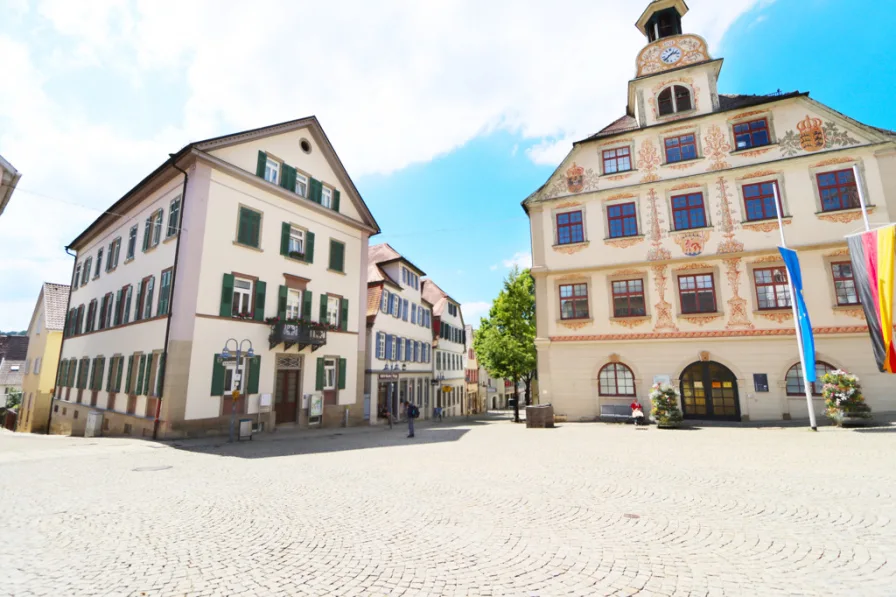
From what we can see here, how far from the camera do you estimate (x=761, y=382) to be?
18.0m

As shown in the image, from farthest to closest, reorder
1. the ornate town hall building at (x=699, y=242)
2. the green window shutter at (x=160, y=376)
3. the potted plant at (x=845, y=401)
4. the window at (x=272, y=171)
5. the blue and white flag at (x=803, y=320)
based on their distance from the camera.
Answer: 1. the window at (x=272, y=171)
2. the ornate town hall building at (x=699, y=242)
3. the green window shutter at (x=160, y=376)
4. the potted plant at (x=845, y=401)
5. the blue and white flag at (x=803, y=320)

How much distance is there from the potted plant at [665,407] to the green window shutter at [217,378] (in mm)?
17462

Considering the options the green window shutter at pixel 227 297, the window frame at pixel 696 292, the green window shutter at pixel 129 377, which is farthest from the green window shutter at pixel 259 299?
the window frame at pixel 696 292

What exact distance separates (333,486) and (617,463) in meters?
6.42

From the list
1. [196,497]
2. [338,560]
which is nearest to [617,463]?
[338,560]

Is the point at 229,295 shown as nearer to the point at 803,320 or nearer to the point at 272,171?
the point at 272,171

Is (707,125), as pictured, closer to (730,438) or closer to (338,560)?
(730,438)

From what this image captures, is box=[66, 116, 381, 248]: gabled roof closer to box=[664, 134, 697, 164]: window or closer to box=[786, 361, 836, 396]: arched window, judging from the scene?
box=[664, 134, 697, 164]: window

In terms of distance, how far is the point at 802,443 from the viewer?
12398 millimetres

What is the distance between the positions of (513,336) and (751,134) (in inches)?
684

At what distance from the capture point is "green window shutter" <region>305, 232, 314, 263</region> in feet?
71.4

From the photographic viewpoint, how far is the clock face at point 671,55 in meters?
21.7

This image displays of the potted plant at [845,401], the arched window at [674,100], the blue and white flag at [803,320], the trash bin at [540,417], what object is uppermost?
the arched window at [674,100]

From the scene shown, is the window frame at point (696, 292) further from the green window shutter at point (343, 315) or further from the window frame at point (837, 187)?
the green window shutter at point (343, 315)
